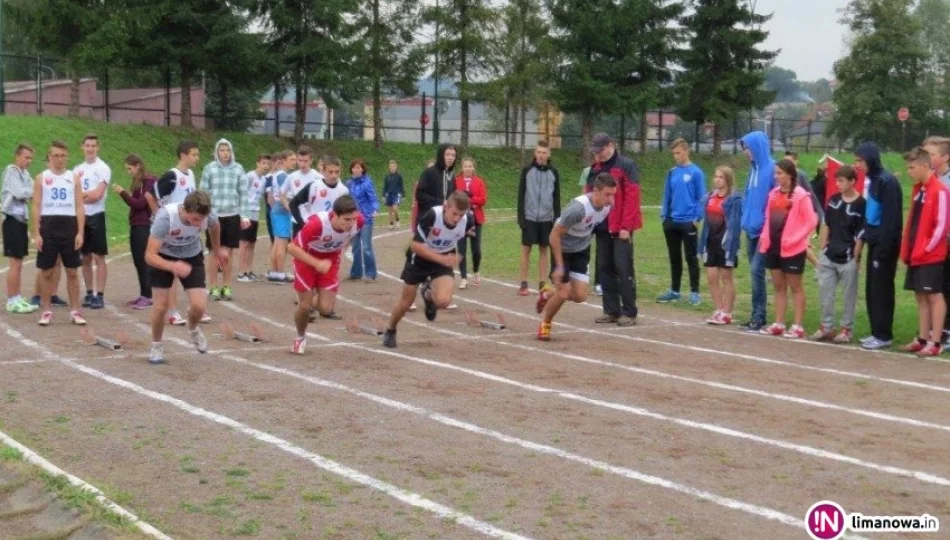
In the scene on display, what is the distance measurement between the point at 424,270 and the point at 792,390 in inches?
157

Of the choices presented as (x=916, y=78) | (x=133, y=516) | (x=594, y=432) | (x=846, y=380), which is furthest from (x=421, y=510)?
(x=916, y=78)

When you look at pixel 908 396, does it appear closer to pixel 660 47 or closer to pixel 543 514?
pixel 543 514

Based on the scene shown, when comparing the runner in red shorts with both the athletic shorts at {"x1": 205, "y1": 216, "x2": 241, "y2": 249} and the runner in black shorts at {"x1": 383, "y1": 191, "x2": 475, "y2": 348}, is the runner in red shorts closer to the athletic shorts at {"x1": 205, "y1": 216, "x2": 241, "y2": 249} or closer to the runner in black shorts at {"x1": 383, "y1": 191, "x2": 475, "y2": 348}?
the runner in black shorts at {"x1": 383, "y1": 191, "x2": 475, "y2": 348}

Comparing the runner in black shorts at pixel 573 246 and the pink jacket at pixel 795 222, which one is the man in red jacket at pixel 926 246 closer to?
the pink jacket at pixel 795 222

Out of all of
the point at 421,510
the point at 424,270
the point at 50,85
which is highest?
the point at 50,85

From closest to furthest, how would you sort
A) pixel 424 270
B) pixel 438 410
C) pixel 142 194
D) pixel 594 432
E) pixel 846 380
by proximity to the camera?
1. pixel 594 432
2. pixel 438 410
3. pixel 846 380
4. pixel 424 270
5. pixel 142 194

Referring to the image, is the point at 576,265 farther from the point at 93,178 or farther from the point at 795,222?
the point at 93,178

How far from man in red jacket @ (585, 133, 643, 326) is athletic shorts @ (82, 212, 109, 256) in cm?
601

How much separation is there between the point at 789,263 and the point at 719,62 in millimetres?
→ 44057

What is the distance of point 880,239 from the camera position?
12727 millimetres

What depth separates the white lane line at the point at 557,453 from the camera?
656 cm

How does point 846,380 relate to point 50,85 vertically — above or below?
below

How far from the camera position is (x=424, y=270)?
40.4 feet

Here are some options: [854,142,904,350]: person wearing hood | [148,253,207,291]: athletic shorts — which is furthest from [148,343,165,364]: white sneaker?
[854,142,904,350]: person wearing hood
